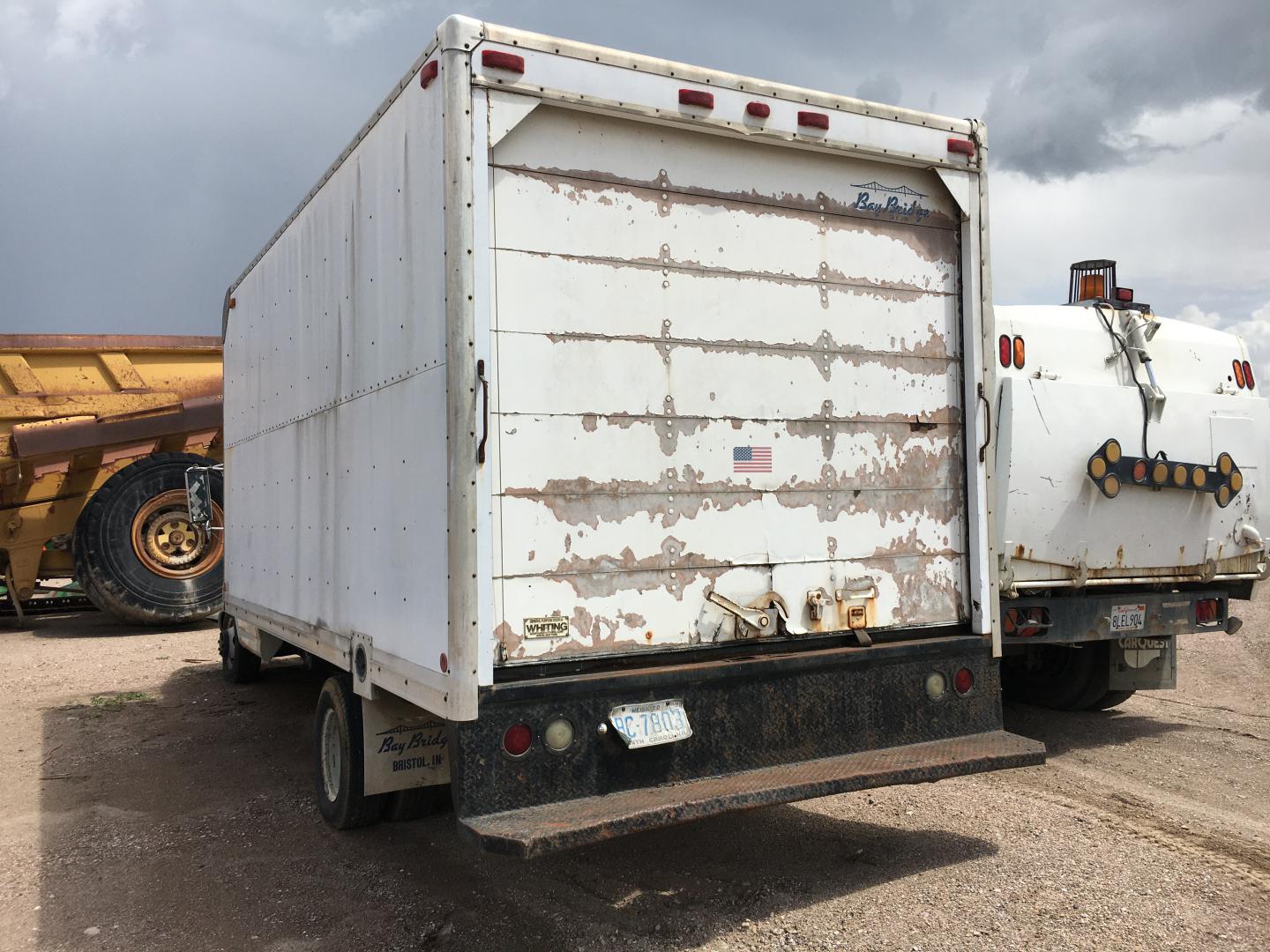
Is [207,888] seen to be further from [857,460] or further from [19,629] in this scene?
[19,629]

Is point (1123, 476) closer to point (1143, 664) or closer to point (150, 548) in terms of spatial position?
point (1143, 664)

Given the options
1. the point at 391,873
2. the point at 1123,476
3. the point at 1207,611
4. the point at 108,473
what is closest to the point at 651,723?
the point at 391,873

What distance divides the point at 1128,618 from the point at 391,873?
178 inches

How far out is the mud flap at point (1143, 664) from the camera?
22.6 feet

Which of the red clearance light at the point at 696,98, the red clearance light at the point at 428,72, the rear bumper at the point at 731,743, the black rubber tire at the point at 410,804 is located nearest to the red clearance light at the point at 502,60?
the red clearance light at the point at 428,72

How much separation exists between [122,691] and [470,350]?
6.73 meters

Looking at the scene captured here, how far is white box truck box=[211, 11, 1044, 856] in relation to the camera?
3678 mm

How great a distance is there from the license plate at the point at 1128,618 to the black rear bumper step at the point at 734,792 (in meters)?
2.14

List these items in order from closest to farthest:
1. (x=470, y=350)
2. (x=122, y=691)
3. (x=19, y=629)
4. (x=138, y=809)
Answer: (x=470, y=350) → (x=138, y=809) → (x=122, y=691) → (x=19, y=629)

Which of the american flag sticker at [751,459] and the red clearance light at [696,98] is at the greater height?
the red clearance light at [696,98]

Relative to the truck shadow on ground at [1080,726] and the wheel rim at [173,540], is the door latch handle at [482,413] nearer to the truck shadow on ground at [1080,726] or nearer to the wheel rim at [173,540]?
the truck shadow on ground at [1080,726]

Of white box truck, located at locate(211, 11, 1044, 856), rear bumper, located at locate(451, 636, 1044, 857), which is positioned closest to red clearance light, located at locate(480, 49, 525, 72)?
white box truck, located at locate(211, 11, 1044, 856)

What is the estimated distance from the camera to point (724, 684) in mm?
4055

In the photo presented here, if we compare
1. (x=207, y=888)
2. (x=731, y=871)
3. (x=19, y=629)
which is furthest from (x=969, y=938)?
(x=19, y=629)
